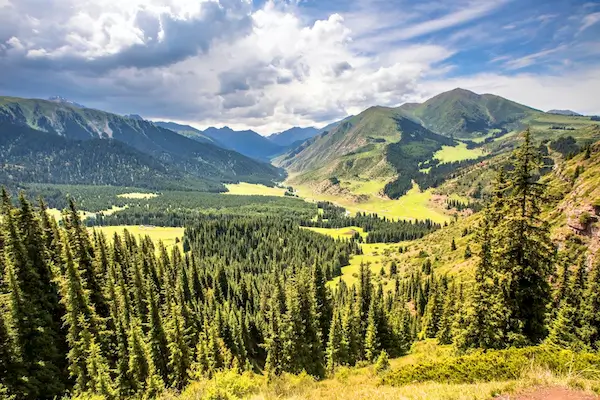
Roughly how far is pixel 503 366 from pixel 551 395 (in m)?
5.42

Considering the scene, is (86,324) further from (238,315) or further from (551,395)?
(551,395)

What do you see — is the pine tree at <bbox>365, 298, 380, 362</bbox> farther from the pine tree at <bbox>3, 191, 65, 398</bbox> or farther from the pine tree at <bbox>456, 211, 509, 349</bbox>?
the pine tree at <bbox>3, 191, 65, 398</bbox>

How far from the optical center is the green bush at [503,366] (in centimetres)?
1819

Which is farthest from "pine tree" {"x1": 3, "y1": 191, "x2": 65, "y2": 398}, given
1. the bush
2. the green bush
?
the bush

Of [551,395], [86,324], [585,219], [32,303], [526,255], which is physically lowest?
[86,324]

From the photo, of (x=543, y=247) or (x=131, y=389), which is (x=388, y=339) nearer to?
(x=543, y=247)

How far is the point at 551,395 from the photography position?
14.4m

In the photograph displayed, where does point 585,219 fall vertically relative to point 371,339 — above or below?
above

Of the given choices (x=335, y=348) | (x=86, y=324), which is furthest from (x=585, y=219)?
(x=86, y=324)

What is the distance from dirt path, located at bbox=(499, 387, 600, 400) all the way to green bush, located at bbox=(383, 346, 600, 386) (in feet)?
9.65

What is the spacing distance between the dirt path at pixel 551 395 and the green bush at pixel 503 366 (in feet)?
9.65

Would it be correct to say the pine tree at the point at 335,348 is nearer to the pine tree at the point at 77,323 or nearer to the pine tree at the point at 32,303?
the pine tree at the point at 77,323

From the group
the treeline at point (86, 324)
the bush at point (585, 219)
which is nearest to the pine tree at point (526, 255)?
the treeline at point (86, 324)

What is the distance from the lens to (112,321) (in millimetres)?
56875
